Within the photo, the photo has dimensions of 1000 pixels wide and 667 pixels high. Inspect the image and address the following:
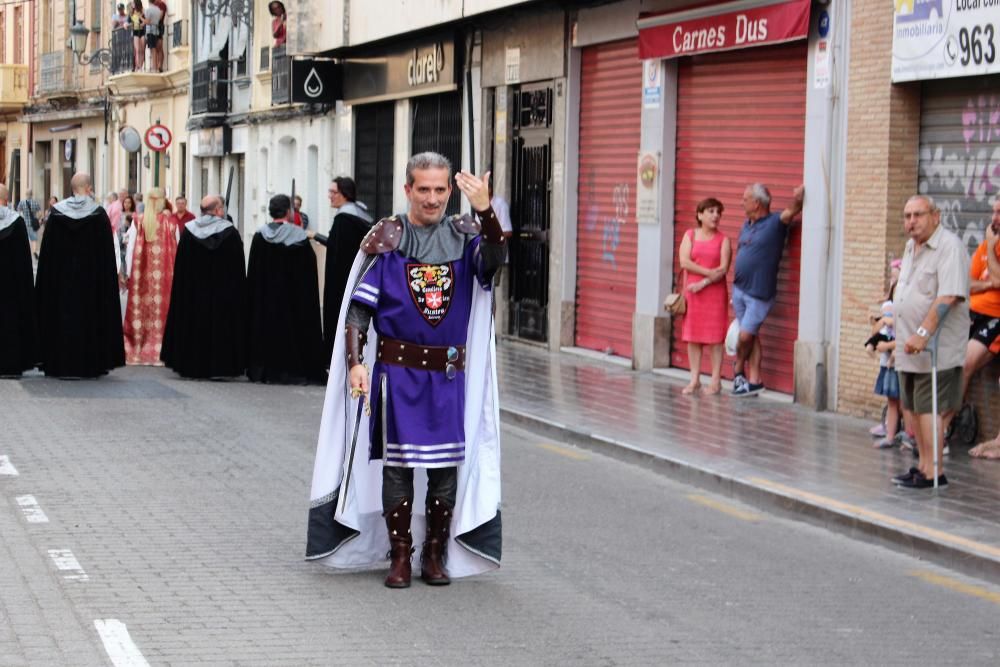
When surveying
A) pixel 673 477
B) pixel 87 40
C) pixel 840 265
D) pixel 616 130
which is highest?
pixel 87 40

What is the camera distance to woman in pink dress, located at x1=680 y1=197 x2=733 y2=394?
16.5 metres

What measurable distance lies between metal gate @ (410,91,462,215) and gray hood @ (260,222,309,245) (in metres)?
6.40

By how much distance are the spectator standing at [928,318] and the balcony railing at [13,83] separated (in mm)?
51037

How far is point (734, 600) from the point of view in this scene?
324 inches

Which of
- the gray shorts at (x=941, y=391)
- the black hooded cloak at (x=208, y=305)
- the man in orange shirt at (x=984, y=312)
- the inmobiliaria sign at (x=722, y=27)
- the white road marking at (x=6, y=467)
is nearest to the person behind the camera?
the gray shorts at (x=941, y=391)

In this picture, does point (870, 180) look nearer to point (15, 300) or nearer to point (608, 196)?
point (608, 196)

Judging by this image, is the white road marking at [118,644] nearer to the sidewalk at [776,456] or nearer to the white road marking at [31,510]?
the white road marking at [31,510]

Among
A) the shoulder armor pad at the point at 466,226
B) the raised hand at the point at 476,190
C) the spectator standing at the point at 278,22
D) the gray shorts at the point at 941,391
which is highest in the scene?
the spectator standing at the point at 278,22

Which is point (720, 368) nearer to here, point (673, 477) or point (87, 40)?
point (673, 477)

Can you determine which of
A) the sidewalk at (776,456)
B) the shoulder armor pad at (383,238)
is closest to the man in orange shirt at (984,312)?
the sidewalk at (776,456)

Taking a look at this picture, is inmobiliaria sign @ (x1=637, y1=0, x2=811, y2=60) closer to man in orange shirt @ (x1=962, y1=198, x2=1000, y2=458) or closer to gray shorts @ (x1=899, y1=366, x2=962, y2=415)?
man in orange shirt @ (x1=962, y1=198, x2=1000, y2=458)

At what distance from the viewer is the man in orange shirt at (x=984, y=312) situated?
12.6 meters

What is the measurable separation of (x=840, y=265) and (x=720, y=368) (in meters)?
1.86

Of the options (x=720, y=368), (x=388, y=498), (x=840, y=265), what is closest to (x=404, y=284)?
(x=388, y=498)
